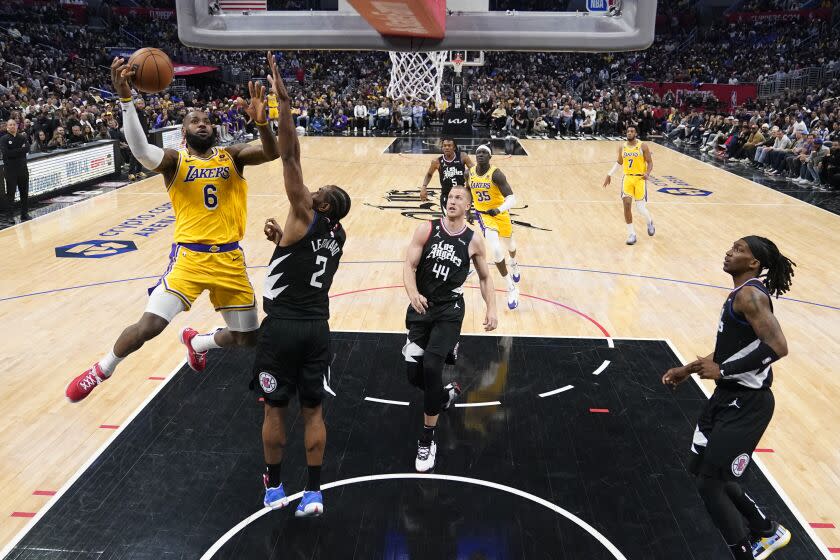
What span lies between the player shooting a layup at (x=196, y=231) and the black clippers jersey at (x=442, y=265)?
3.94 ft

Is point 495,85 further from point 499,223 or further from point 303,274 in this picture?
point 303,274

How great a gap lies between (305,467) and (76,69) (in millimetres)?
29262

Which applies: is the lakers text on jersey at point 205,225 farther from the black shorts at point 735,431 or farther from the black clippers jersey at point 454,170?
the black clippers jersey at point 454,170

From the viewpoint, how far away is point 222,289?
471 centimetres

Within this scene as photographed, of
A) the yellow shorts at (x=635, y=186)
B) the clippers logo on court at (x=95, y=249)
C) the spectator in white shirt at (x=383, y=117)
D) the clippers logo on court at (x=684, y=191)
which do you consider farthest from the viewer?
the spectator in white shirt at (x=383, y=117)

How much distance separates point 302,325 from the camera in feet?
12.8

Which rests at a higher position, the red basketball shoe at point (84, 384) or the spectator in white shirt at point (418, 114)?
the spectator in white shirt at point (418, 114)

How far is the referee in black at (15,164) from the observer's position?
11391mm

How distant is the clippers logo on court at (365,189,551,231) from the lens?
12357 mm

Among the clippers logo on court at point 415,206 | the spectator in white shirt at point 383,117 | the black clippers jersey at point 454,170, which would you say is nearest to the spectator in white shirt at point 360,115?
the spectator in white shirt at point 383,117

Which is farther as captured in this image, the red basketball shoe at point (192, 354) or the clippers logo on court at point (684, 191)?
the clippers logo on court at point (684, 191)

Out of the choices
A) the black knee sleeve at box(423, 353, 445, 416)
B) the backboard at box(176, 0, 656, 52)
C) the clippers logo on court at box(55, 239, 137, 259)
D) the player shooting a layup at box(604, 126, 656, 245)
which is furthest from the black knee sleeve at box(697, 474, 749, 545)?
the clippers logo on court at box(55, 239, 137, 259)

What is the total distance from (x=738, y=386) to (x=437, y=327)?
1905 millimetres

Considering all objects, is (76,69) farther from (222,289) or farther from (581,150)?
(222,289)
